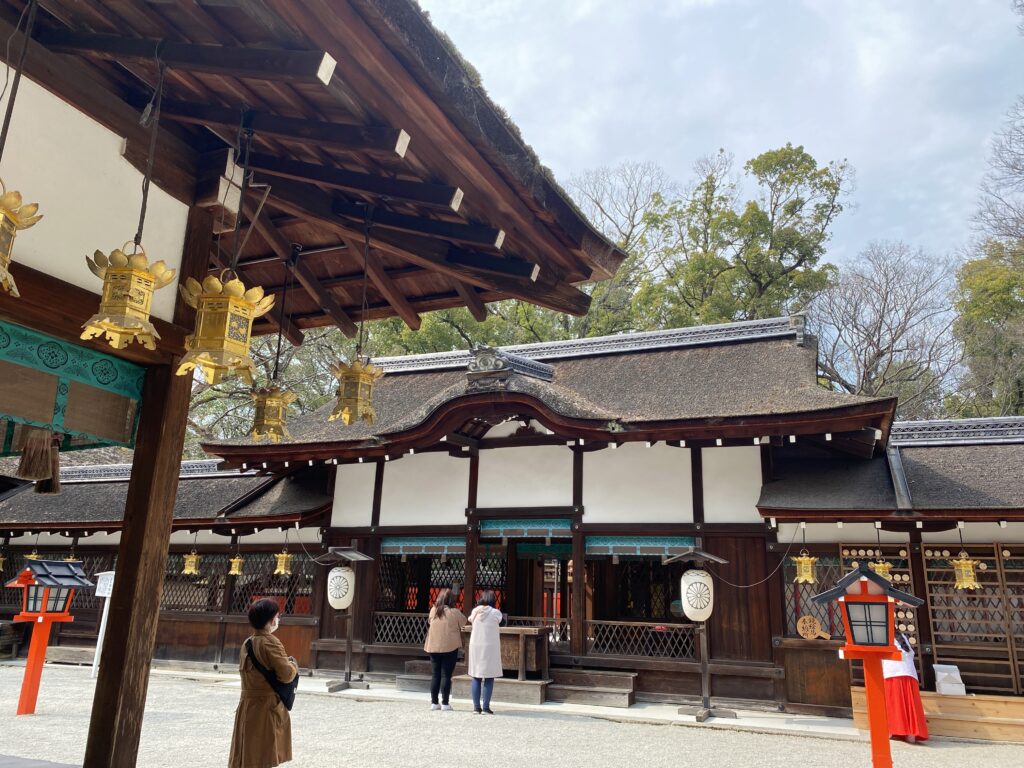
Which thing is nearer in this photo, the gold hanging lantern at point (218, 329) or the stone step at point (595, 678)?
the gold hanging lantern at point (218, 329)

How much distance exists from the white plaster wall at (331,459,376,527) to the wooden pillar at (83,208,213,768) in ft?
29.0

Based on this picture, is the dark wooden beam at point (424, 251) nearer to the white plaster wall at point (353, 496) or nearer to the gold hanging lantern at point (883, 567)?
the gold hanging lantern at point (883, 567)

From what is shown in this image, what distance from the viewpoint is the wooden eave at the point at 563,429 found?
953cm

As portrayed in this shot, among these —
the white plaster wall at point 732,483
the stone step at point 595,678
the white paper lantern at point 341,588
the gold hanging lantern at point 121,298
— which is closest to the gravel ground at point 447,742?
the stone step at point 595,678

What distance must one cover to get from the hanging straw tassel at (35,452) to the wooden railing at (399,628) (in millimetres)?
7552

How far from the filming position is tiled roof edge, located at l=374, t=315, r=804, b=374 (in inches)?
529

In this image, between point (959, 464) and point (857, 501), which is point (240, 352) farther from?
point (959, 464)

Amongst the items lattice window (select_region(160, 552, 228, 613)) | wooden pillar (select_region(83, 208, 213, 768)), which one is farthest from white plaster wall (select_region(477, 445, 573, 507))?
wooden pillar (select_region(83, 208, 213, 768))

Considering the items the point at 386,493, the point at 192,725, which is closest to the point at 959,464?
the point at 386,493

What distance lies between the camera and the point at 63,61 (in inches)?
136

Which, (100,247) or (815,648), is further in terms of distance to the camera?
(815,648)

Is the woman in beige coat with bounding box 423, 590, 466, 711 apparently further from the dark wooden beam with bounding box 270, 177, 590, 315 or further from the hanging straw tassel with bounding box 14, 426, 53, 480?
the dark wooden beam with bounding box 270, 177, 590, 315

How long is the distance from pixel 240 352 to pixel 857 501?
27.5 feet

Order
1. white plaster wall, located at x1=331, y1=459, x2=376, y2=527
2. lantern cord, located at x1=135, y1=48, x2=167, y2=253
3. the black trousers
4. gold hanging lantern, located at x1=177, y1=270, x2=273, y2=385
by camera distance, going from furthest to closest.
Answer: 1. white plaster wall, located at x1=331, y1=459, x2=376, y2=527
2. the black trousers
3. gold hanging lantern, located at x1=177, y1=270, x2=273, y2=385
4. lantern cord, located at x1=135, y1=48, x2=167, y2=253
